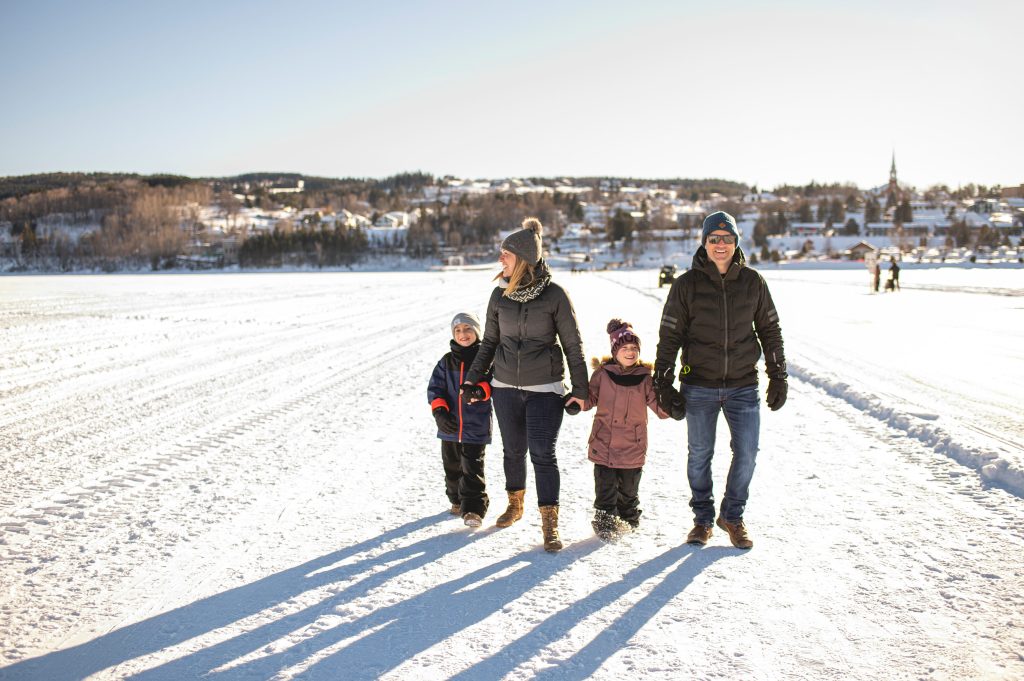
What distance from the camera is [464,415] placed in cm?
420

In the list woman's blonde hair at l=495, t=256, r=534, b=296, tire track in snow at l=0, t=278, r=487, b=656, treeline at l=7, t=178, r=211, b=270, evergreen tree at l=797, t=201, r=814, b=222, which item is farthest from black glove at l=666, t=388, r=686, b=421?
evergreen tree at l=797, t=201, r=814, b=222

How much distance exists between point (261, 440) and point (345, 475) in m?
1.43

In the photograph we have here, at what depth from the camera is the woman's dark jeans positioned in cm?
391

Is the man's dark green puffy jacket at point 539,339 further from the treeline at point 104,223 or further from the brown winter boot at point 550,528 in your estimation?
the treeline at point 104,223

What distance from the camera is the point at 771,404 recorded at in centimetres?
378

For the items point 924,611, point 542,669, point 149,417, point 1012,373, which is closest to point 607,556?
point 542,669

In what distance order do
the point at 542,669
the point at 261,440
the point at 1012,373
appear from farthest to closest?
the point at 1012,373 → the point at 261,440 → the point at 542,669

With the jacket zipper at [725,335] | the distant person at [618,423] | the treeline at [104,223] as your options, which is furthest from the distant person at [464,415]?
the treeline at [104,223]

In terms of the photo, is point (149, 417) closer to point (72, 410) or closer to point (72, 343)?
point (72, 410)

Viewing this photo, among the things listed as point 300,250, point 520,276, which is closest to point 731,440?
point 520,276

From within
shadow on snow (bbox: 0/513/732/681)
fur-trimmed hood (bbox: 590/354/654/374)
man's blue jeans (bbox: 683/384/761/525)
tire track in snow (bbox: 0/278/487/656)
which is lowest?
shadow on snow (bbox: 0/513/732/681)

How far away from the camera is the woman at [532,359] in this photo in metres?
3.80

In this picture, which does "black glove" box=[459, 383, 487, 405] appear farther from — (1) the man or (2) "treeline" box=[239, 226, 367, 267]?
(2) "treeline" box=[239, 226, 367, 267]

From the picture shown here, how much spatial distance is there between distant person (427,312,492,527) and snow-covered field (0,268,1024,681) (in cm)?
22
